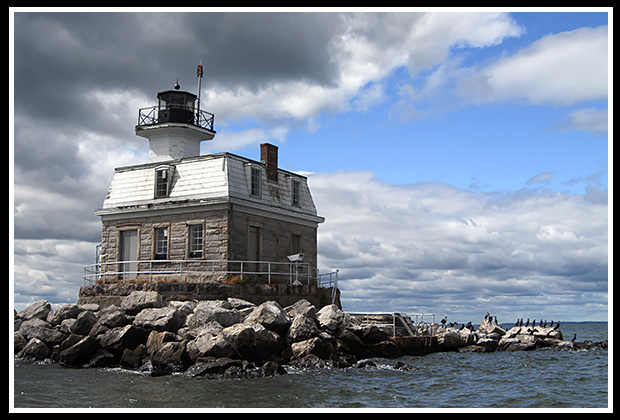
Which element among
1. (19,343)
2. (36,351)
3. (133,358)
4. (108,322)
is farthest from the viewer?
(19,343)

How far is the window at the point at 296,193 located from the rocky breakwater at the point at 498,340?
7780 mm

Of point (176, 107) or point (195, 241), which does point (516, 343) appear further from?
point (176, 107)

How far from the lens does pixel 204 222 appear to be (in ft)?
75.5

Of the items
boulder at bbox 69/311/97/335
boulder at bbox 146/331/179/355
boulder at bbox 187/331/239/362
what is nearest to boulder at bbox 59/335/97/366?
boulder at bbox 69/311/97/335

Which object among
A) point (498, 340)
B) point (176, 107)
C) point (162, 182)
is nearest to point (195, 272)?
point (162, 182)

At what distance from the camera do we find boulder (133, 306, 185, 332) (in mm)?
17656

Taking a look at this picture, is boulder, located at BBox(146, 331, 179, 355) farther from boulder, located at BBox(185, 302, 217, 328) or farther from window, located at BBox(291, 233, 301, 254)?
window, located at BBox(291, 233, 301, 254)

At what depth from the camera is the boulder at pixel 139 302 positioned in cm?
1923

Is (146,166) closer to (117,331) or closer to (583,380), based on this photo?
(117,331)

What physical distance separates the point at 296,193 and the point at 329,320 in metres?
9.29

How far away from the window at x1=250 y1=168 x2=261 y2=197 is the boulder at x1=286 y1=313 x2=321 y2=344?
7.96 meters

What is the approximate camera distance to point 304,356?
16.8 m

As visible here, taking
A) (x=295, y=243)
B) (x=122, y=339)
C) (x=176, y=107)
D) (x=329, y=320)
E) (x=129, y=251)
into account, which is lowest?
(x=122, y=339)

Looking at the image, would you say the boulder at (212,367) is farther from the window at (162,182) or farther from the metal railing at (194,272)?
the window at (162,182)
